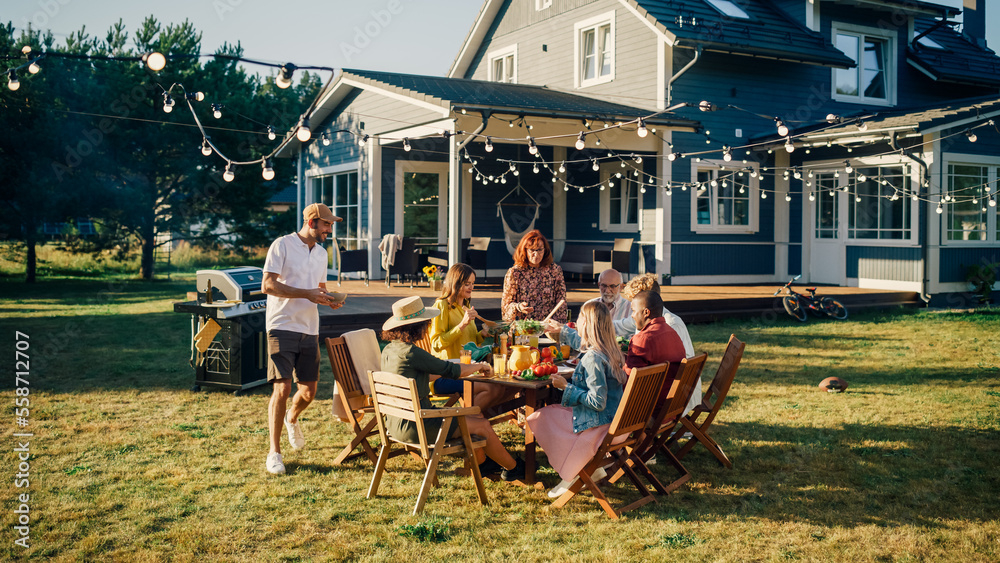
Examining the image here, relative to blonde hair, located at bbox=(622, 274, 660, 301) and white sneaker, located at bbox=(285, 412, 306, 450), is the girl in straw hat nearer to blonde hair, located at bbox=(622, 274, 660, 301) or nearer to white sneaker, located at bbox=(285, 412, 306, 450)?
white sneaker, located at bbox=(285, 412, 306, 450)

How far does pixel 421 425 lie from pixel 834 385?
456cm

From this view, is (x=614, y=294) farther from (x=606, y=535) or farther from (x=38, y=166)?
(x=38, y=166)

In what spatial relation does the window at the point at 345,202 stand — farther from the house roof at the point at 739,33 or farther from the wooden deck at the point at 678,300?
the house roof at the point at 739,33

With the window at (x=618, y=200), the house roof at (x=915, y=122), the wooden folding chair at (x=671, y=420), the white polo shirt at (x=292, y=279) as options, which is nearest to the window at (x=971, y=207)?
the house roof at (x=915, y=122)

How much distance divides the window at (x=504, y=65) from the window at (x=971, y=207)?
8.72 metres

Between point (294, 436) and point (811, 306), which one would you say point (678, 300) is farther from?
point (294, 436)

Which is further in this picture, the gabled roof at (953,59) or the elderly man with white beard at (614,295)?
the gabled roof at (953,59)

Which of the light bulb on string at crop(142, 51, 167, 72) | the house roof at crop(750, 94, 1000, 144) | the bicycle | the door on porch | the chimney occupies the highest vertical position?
the chimney

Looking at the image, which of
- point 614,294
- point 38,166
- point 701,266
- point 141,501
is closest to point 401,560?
point 141,501

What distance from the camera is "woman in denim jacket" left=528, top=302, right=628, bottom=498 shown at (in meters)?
4.14

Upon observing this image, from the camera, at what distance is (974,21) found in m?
18.0

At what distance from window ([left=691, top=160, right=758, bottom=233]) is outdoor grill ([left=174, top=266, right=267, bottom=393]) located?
28.6ft

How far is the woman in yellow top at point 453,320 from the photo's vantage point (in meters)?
5.25

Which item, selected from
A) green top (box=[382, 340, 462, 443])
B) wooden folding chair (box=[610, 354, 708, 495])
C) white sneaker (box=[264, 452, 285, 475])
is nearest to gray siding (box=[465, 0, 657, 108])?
wooden folding chair (box=[610, 354, 708, 495])
